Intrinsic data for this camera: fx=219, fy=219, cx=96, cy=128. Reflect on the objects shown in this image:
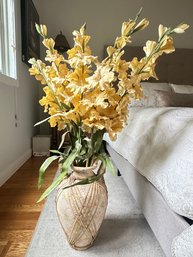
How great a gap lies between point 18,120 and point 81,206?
5.16ft

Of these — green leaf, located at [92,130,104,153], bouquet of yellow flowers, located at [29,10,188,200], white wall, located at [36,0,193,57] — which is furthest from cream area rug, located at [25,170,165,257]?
white wall, located at [36,0,193,57]

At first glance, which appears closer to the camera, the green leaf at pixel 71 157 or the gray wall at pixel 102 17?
the green leaf at pixel 71 157

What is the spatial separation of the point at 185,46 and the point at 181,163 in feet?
10.5

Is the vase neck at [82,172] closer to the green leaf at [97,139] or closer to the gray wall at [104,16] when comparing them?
the green leaf at [97,139]

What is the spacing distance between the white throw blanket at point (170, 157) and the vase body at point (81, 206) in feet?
0.73

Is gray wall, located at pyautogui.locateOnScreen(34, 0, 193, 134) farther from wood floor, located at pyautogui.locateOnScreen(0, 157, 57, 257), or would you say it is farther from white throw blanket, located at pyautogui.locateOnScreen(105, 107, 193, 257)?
white throw blanket, located at pyautogui.locateOnScreen(105, 107, 193, 257)

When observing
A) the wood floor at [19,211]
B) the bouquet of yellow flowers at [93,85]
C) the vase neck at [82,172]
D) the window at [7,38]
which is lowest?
the wood floor at [19,211]

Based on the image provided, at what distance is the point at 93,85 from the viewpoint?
72 cm

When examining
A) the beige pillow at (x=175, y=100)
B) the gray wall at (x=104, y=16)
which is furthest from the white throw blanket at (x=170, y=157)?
the gray wall at (x=104, y=16)

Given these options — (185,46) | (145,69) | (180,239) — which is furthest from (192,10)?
(180,239)

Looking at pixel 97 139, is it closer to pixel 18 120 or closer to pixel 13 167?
pixel 13 167

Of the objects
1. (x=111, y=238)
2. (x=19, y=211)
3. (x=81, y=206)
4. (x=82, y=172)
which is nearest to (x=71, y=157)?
(x=82, y=172)

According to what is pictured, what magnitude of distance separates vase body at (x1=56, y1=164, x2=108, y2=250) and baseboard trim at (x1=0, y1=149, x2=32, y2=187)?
3.24 ft

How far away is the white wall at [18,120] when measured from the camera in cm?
178
